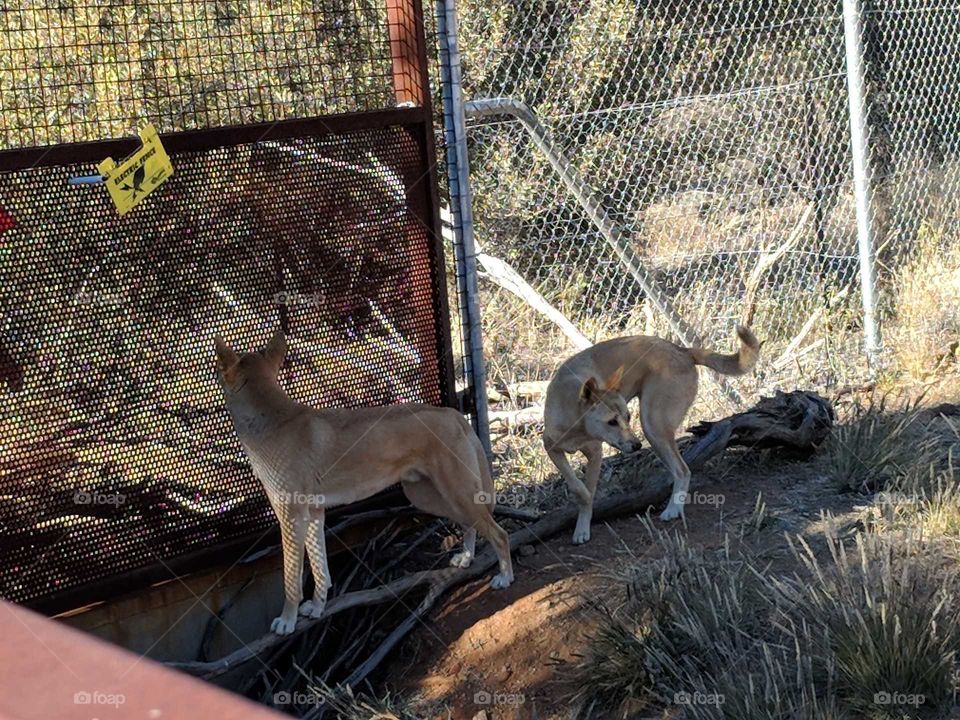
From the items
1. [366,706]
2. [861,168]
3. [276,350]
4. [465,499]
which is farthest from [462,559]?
[861,168]

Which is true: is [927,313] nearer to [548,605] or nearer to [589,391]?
[589,391]

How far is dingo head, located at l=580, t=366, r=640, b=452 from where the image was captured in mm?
6723

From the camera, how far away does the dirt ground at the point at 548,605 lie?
17.6ft

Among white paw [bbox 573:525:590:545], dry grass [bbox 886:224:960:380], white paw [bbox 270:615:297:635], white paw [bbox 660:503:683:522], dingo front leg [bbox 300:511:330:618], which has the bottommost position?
dry grass [bbox 886:224:960:380]

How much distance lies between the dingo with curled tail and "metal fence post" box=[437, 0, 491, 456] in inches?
25.9

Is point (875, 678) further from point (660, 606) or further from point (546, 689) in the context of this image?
point (546, 689)

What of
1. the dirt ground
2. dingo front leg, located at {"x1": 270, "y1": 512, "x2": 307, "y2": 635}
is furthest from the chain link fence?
dingo front leg, located at {"x1": 270, "y1": 512, "x2": 307, "y2": 635}

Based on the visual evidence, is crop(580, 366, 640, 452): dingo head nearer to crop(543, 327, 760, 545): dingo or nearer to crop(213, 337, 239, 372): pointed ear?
crop(543, 327, 760, 545): dingo

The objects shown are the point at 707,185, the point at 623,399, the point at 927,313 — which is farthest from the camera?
the point at 707,185

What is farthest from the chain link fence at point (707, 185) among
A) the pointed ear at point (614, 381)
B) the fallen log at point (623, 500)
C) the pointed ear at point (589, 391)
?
the pointed ear at point (589, 391)

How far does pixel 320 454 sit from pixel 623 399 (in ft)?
6.46

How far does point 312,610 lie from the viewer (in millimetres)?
5750

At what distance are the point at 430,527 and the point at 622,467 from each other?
1.66m

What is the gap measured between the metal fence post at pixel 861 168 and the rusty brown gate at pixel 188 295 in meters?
4.37
